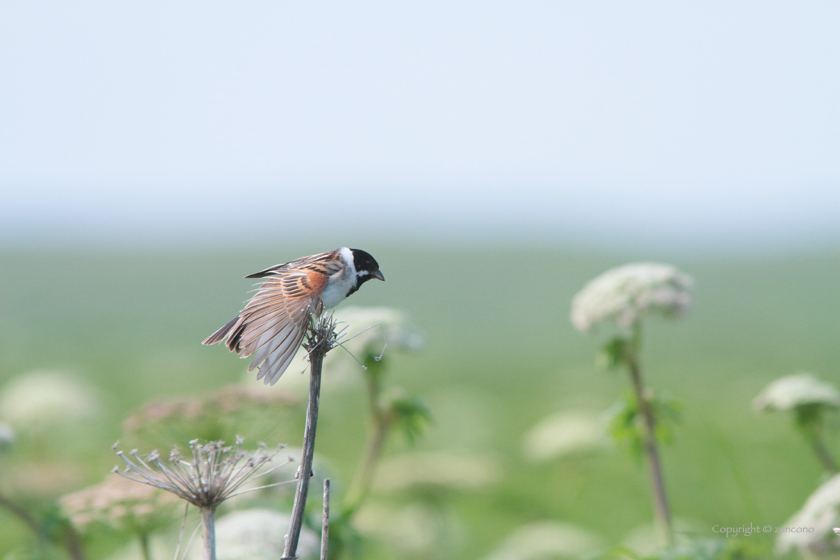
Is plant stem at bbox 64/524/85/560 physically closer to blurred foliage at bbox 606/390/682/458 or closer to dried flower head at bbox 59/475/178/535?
dried flower head at bbox 59/475/178/535

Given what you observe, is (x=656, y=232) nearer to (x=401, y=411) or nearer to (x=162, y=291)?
(x=162, y=291)

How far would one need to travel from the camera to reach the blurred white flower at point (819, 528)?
411 centimetres

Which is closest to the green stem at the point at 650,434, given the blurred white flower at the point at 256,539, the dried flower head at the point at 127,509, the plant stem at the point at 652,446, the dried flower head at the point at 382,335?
the plant stem at the point at 652,446

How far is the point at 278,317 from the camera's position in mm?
2748

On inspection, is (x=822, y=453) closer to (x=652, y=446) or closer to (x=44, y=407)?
(x=652, y=446)

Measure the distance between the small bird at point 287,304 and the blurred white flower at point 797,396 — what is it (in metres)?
3.20

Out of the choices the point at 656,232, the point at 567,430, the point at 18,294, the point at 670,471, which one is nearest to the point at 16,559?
the point at 567,430

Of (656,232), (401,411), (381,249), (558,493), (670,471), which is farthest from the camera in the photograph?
(656,232)

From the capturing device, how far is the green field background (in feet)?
38.0

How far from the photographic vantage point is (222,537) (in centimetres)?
405

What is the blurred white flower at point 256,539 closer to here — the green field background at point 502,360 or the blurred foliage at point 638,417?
the green field background at point 502,360

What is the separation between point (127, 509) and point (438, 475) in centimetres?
468

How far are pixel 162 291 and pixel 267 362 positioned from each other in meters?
65.9

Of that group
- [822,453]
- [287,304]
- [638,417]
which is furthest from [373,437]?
[822,453]
